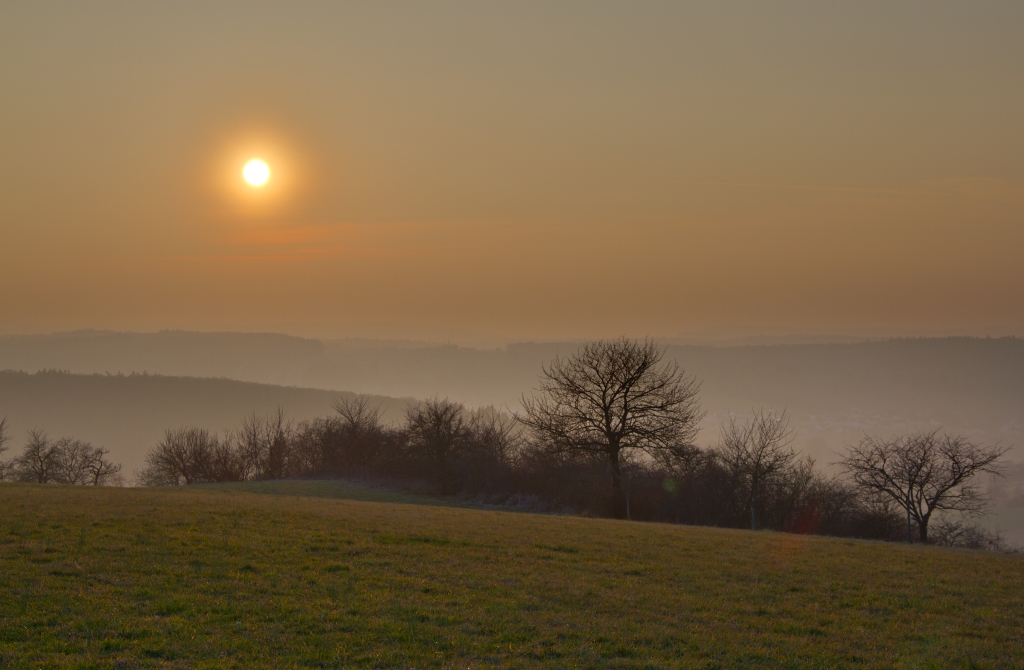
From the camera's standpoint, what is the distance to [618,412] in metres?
41.2

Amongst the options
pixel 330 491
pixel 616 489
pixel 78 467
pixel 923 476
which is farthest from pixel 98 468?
pixel 923 476

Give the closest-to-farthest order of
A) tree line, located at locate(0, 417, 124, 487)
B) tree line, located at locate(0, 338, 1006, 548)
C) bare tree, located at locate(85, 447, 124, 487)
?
tree line, located at locate(0, 338, 1006, 548)
tree line, located at locate(0, 417, 124, 487)
bare tree, located at locate(85, 447, 124, 487)

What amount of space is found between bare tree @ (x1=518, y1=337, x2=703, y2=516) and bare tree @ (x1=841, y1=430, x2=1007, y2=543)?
9.69 m

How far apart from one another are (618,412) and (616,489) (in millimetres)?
4239

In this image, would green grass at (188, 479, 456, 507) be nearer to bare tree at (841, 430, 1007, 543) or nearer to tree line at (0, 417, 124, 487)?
bare tree at (841, 430, 1007, 543)

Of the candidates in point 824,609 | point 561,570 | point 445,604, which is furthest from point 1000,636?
point 445,604

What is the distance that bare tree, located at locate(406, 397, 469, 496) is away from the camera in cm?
4856

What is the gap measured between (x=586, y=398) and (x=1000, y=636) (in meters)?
30.9

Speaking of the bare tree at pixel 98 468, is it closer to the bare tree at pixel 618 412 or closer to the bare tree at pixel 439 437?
the bare tree at pixel 439 437

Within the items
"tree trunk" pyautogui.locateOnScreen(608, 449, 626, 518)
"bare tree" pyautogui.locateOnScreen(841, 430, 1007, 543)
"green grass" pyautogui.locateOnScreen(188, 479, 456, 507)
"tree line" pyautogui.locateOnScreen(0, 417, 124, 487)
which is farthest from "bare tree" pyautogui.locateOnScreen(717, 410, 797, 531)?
"tree line" pyautogui.locateOnScreen(0, 417, 124, 487)

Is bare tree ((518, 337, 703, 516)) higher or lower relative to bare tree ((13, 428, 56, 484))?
higher

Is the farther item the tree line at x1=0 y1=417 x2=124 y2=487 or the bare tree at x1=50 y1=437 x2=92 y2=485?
the bare tree at x1=50 y1=437 x2=92 y2=485

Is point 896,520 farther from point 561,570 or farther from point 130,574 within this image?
point 130,574

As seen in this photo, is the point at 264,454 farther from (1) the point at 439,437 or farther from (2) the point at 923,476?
(2) the point at 923,476
